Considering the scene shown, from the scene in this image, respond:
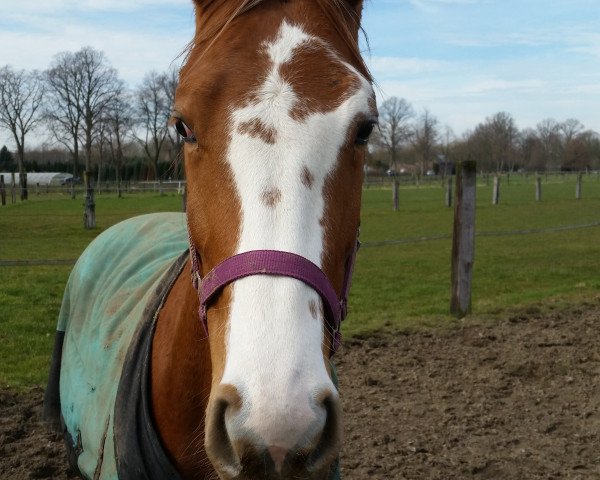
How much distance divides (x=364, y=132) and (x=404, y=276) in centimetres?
884

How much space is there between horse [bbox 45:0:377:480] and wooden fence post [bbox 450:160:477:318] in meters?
5.36

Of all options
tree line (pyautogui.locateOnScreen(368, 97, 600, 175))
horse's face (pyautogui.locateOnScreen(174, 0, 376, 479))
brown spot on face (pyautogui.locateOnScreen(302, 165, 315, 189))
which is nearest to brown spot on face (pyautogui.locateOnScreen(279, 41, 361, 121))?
horse's face (pyautogui.locateOnScreen(174, 0, 376, 479))

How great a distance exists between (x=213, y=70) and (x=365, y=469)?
2855 mm

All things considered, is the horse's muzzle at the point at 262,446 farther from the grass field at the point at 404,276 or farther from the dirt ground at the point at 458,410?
the grass field at the point at 404,276

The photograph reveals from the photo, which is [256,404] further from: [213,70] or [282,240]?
[213,70]

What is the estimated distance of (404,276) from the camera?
10391mm

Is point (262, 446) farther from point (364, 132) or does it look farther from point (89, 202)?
point (89, 202)

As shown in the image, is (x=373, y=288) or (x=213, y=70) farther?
(x=373, y=288)

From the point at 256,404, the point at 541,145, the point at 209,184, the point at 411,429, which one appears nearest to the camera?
the point at 256,404

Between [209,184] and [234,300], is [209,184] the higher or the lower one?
the higher one

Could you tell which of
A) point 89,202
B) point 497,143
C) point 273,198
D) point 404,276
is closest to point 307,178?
point 273,198

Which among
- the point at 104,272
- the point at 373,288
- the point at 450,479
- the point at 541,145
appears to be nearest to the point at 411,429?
the point at 450,479

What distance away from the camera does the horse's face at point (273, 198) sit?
128 cm

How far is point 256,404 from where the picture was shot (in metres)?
1.25
